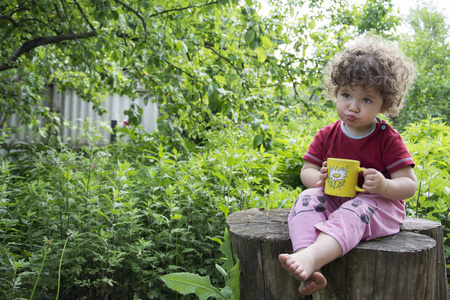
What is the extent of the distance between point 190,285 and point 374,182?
0.95 metres

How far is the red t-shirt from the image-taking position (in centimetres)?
180

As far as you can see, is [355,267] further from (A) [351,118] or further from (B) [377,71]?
(B) [377,71]

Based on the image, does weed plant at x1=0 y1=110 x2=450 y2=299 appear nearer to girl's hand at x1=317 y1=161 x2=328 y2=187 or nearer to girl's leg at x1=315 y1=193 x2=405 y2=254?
girl's hand at x1=317 y1=161 x2=328 y2=187

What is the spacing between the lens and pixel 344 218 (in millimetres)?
1671

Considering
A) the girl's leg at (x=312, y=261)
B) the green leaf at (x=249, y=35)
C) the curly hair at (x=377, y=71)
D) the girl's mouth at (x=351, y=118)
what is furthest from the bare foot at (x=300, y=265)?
A: the green leaf at (x=249, y=35)

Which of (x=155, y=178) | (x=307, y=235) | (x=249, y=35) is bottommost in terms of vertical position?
(x=307, y=235)

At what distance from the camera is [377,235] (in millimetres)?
1757

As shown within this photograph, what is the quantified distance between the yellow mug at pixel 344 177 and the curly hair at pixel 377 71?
354 millimetres

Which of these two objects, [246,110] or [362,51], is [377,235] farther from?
[246,110]

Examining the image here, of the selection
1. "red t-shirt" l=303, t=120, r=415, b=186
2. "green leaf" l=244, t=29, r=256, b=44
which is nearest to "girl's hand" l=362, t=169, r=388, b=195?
"red t-shirt" l=303, t=120, r=415, b=186

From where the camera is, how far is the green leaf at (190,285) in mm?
1834

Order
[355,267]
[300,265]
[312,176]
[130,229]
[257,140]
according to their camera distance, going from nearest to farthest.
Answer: [300,265] < [355,267] < [312,176] < [130,229] < [257,140]

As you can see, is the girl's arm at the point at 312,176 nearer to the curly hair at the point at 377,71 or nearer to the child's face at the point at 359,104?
the child's face at the point at 359,104

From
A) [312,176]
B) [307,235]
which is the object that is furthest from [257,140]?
[307,235]
